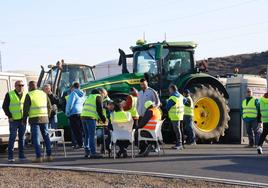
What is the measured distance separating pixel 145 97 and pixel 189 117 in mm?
3068

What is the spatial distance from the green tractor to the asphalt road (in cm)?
325

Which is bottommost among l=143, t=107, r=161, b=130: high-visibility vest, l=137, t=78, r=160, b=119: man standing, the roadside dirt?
the roadside dirt

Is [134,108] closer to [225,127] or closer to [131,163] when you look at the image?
[131,163]

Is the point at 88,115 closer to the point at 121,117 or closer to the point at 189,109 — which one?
the point at 121,117

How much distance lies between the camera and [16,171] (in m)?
11.6

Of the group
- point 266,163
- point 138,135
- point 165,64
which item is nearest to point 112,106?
point 138,135

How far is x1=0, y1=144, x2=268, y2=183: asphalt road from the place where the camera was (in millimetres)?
10656

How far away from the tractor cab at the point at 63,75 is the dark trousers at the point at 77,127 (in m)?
2.90

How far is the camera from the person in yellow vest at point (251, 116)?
17.1 metres

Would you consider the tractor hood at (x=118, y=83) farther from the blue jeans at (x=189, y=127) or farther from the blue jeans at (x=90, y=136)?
the blue jeans at (x=90, y=136)

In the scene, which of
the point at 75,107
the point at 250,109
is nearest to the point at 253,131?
the point at 250,109

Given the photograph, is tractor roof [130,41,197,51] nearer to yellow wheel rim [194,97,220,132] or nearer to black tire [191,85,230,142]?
black tire [191,85,230,142]

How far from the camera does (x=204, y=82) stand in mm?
18344

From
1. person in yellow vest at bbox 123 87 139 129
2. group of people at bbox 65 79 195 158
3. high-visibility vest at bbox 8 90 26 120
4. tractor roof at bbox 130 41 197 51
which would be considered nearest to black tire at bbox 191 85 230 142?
group of people at bbox 65 79 195 158
